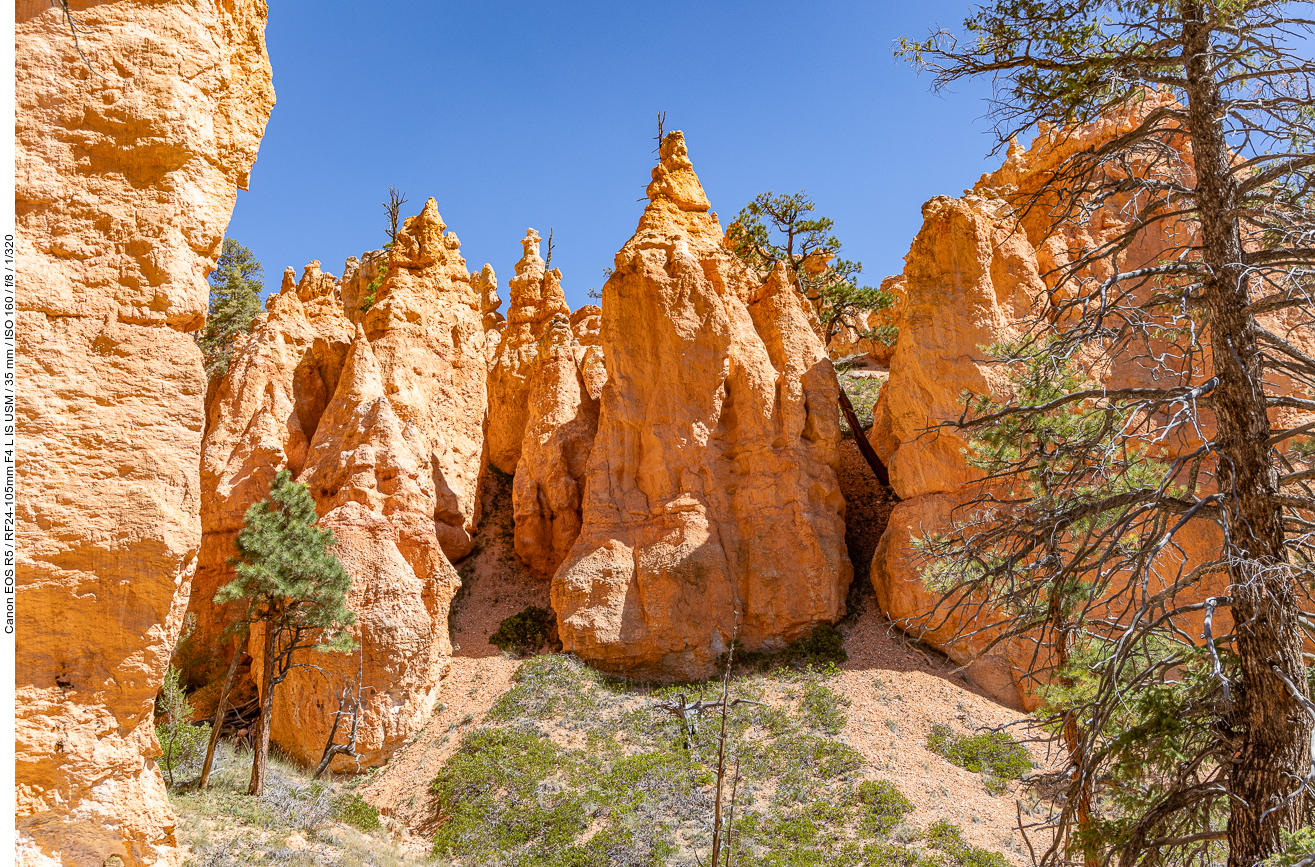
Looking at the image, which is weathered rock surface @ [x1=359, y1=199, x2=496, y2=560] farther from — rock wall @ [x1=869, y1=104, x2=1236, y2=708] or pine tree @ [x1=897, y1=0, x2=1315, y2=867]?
pine tree @ [x1=897, y1=0, x2=1315, y2=867]

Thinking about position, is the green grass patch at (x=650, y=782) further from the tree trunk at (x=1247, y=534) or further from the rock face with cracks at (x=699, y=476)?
the tree trunk at (x=1247, y=534)

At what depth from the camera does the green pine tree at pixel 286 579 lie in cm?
1391

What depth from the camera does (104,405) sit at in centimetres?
613

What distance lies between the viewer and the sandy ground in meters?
13.5

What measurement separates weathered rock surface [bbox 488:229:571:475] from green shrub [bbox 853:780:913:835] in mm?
16774

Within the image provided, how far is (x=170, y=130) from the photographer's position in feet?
21.4

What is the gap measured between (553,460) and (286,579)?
954 centimetres

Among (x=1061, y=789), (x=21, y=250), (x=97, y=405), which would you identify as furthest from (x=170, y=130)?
(x=1061, y=789)

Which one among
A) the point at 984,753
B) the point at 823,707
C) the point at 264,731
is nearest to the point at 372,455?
the point at 264,731

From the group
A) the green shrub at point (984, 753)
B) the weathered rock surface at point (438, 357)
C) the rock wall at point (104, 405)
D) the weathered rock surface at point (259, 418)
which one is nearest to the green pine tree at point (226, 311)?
the weathered rock surface at point (259, 418)

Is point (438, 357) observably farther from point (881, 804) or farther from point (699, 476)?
point (881, 804)

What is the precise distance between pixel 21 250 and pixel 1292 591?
974 centimetres

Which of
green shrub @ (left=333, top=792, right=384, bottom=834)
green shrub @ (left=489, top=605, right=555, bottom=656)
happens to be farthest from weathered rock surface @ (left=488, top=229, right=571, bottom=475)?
green shrub @ (left=333, top=792, right=384, bottom=834)

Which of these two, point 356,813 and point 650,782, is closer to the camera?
point 356,813
